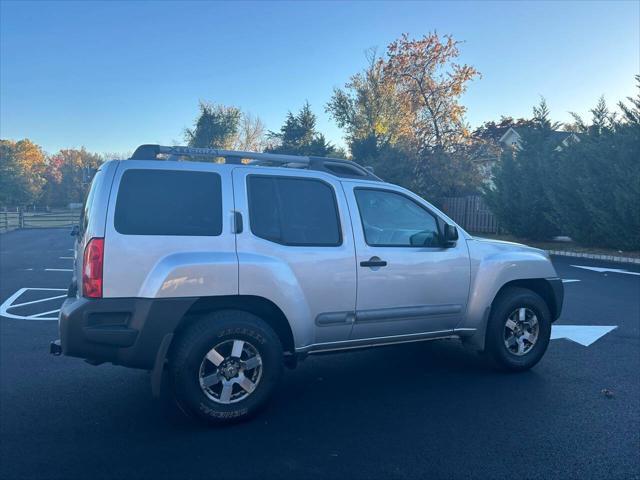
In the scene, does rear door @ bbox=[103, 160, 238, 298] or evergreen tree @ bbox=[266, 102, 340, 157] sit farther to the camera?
evergreen tree @ bbox=[266, 102, 340, 157]

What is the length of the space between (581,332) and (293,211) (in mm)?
4609

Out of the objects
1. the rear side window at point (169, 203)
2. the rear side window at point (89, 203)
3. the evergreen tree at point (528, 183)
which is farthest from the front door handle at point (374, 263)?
the evergreen tree at point (528, 183)

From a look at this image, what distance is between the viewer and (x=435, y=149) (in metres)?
29.2

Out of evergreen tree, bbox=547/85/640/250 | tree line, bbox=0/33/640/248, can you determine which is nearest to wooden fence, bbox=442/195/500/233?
tree line, bbox=0/33/640/248

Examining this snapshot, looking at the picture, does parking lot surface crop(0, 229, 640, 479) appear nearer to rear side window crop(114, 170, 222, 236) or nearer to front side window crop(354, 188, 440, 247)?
front side window crop(354, 188, 440, 247)

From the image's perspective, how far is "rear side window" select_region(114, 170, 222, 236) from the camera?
362 centimetres

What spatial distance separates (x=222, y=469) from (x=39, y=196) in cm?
5424

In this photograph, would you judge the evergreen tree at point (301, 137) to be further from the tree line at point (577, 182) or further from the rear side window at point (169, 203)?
the rear side window at point (169, 203)

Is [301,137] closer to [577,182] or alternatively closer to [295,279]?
[577,182]

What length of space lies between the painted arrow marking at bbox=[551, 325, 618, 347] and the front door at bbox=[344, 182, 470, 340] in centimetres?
240

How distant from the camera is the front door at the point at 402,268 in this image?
4344mm

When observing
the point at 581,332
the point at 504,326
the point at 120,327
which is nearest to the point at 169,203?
the point at 120,327

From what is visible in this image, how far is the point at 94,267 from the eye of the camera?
3.47 metres

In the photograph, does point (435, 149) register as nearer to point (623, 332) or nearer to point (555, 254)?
point (555, 254)
